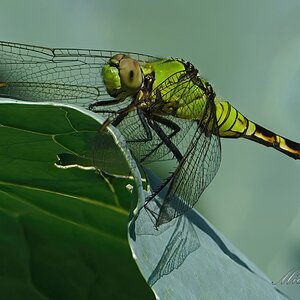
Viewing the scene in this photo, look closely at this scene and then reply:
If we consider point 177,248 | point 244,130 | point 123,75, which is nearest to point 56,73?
point 123,75

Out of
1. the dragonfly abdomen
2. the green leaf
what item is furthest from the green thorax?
the green leaf

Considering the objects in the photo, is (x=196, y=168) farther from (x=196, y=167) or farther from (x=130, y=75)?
(x=130, y=75)

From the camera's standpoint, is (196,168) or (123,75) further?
(123,75)

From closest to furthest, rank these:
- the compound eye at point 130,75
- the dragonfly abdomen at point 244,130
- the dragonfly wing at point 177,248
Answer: the dragonfly wing at point 177,248 < the compound eye at point 130,75 < the dragonfly abdomen at point 244,130

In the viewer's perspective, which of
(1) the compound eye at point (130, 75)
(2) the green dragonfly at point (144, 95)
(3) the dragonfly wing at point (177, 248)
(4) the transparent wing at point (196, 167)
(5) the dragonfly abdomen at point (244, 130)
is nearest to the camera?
(3) the dragonfly wing at point (177, 248)

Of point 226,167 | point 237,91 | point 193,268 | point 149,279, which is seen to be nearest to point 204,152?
point 226,167

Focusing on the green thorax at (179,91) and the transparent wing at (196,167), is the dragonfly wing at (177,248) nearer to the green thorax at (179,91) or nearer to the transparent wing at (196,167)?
the transparent wing at (196,167)

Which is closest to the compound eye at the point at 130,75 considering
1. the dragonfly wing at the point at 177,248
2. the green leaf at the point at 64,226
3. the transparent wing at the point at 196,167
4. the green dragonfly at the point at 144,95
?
the green dragonfly at the point at 144,95
